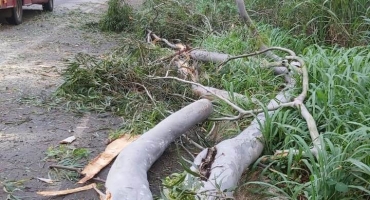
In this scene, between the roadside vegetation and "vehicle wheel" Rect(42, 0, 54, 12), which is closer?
the roadside vegetation

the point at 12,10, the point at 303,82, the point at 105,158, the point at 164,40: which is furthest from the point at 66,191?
the point at 12,10

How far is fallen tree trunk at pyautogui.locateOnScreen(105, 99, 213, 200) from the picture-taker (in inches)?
119

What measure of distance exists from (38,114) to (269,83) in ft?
8.33

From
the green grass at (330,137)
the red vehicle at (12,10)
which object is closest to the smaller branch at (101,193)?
the green grass at (330,137)

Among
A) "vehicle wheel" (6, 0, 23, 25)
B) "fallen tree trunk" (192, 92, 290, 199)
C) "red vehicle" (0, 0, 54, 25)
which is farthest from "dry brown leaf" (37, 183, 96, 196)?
"vehicle wheel" (6, 0, 23, 25)

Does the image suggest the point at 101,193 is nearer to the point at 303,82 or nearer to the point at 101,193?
the point at 101,193

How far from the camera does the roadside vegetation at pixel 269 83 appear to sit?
331 cm

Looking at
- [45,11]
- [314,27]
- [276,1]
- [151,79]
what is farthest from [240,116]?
[45,11]

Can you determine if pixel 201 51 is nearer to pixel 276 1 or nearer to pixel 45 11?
pixel 276 1

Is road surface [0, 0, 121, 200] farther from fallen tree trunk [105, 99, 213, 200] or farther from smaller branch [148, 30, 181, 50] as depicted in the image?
smaller branch [148, 30, 181, 50]

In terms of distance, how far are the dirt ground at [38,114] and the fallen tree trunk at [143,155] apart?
0.25 m

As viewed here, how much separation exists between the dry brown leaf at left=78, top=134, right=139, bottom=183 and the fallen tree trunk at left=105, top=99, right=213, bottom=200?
0.40 meters

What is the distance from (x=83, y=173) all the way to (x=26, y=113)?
1698mm

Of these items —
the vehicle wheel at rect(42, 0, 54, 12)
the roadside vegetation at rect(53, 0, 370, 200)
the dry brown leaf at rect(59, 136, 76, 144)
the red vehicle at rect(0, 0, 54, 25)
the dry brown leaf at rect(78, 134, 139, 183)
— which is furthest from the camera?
the vehicle wheel at rect(42, 0, 54, 12)
